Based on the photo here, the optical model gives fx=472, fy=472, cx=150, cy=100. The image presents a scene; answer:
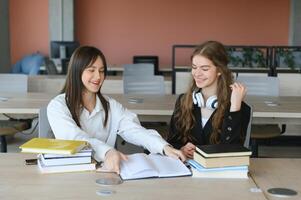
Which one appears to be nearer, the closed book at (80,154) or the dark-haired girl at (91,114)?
the closed book at (80,154)

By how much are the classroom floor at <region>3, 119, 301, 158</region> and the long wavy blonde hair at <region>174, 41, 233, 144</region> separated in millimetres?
2586

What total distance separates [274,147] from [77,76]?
11.6ft

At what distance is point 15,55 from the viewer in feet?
32.8

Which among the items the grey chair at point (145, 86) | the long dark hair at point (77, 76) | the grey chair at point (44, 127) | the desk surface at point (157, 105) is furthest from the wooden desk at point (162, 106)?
the long dark hair at point (77, 76)

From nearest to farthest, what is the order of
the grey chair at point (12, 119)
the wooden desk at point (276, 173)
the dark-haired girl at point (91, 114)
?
the wooden desk at point (276, 173)
the dark-haired girl at point (91, 114)
the grey chair at point (12, 119)

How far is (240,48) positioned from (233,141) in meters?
4.32

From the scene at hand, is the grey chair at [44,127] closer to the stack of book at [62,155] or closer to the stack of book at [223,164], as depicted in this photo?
the stack of book at [62,155]

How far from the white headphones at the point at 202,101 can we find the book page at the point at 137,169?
63 cm

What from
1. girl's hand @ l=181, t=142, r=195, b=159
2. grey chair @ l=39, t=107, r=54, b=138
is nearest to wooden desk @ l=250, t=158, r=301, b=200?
girl's hand @ l=181, t=142, r=195, b=159

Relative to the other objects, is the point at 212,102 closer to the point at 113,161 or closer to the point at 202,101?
the point at 202,101

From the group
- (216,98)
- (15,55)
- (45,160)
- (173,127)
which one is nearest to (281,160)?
(216,98)

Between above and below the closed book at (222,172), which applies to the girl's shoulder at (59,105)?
above

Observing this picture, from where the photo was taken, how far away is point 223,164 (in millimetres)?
1892

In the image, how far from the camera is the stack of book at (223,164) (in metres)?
1.88
